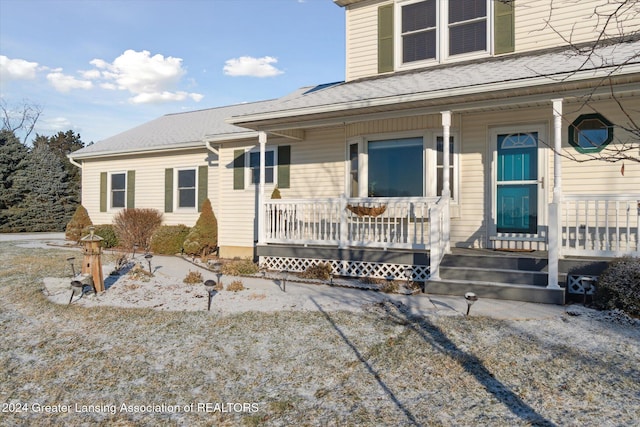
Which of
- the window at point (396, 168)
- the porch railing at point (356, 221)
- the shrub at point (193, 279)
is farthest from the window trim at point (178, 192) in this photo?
the window at point (396, 168)

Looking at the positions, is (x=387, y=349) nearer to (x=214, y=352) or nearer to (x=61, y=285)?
(x=214, y=352)

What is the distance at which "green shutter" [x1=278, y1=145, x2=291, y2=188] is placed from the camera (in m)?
10.9

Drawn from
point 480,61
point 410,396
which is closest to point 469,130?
point 480,61

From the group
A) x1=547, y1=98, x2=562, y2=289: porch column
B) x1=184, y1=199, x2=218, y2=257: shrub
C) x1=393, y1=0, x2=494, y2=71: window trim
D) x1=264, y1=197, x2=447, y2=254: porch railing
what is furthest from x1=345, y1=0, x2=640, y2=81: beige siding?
x1=184, y1=199, x2=218, y2=257: shrub

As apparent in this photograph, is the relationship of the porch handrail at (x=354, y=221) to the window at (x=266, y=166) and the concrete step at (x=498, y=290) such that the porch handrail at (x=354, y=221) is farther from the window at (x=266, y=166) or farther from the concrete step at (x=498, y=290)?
the window at (x=266, y=166)

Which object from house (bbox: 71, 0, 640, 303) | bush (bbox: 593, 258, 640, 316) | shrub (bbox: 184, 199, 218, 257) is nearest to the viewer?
bush (bbox: 593, 258, 640, 316)

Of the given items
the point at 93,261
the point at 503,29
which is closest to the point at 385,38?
the point at 503,29

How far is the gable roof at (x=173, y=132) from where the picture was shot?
542 inches

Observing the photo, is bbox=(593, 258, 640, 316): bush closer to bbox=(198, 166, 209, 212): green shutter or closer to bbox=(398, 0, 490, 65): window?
bbox=(398, 0, 490, 65): window

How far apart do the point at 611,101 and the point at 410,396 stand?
21.7ft

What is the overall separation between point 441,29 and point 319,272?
5.83 meters

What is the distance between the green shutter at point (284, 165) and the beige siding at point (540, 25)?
2504mm

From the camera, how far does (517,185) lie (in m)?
8.35

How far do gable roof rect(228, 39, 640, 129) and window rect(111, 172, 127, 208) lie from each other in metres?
7.67
